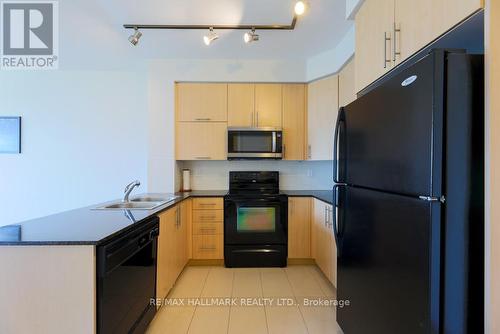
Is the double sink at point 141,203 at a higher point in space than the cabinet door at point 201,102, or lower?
lower

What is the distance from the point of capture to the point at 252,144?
3369 mm

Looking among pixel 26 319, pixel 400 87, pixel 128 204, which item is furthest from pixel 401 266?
pixel 128 204

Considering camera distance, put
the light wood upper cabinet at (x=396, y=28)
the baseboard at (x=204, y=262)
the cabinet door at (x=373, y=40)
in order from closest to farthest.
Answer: the light wood upper cabinet at (x=396, y=28), the cabinet door at (x=373, y=40), the baseboard at (x=204, y=262)

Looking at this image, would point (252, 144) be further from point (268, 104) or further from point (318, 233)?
point (318, 233)

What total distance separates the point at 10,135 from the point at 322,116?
420cm

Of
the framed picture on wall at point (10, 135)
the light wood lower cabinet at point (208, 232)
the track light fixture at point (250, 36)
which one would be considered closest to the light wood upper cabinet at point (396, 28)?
the track light fixture at point (250, 36)

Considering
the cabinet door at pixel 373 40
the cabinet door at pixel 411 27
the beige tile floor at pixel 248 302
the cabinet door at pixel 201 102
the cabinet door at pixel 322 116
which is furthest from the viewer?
the cabinet door at pixel 201 102

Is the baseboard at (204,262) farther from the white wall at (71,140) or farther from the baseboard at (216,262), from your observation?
the white wall at (71,140)

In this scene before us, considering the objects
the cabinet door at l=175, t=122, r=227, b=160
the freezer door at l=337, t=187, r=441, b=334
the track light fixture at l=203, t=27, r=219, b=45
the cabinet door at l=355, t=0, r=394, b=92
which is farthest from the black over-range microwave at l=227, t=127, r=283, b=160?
the freezer door at l=337, t=187, r=441, b=334

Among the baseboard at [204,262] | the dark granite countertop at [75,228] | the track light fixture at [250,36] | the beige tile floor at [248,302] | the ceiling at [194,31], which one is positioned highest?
the ceiling at [194,31]

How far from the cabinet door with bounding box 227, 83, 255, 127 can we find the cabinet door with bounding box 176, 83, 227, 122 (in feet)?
0.25

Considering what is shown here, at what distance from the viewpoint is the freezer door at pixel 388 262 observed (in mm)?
938

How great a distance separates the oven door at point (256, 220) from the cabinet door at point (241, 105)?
3.30 feet

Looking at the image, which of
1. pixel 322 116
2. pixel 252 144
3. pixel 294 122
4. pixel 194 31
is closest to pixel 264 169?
pixel 252 144
